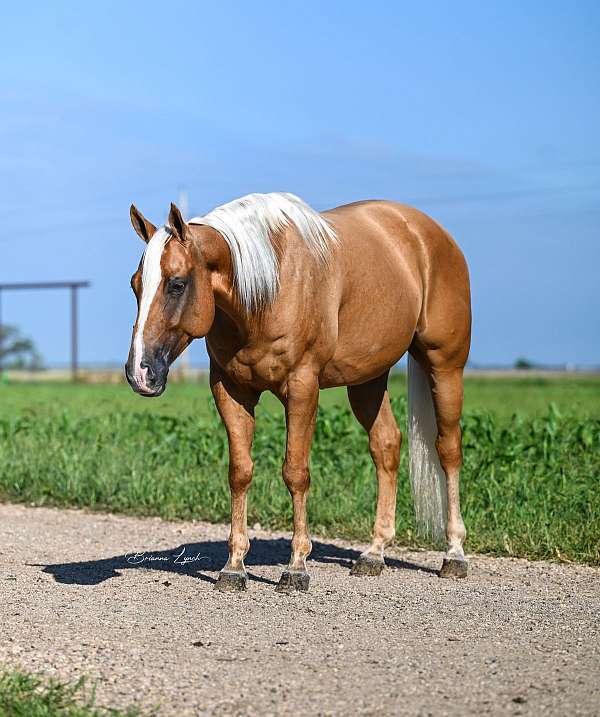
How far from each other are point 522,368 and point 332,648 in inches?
3141

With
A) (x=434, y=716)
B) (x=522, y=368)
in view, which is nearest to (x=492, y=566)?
(x=434, y=716)

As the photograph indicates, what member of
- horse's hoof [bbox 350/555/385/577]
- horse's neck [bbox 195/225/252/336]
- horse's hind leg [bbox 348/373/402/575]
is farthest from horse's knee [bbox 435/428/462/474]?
horse's neck [bbox 195/225/252/336]

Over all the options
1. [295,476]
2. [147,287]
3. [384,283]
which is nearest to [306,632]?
[295,476]

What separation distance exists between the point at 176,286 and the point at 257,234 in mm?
580

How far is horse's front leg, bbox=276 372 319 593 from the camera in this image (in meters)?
5.66

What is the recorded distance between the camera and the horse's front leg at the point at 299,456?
566cm

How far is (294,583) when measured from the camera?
18.9ft

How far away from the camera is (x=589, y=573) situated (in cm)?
644

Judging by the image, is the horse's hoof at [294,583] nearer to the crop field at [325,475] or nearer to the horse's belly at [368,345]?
the horse's belly at [368,345]

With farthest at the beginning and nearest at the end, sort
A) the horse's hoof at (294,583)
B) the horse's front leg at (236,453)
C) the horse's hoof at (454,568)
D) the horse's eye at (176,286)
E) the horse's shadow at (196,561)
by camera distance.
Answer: the horse's hoof at (454,568), the horse's shadow at (196,561), the horse's front leg at (236,453), the horse's hoof at (294,583), the horse's eye at (176,286)

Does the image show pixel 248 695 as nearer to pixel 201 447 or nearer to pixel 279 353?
pixel 279 353

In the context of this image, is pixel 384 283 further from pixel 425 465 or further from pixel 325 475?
pixel 325 475

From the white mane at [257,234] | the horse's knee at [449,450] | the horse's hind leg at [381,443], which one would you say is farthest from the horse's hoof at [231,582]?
the horse's knee at [449,450]

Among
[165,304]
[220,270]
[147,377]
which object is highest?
[220,270]
